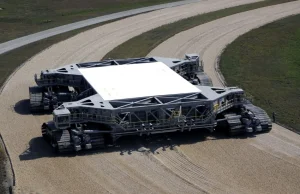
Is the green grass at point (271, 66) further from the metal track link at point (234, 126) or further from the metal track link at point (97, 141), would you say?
the metal track link at point (97, 141)

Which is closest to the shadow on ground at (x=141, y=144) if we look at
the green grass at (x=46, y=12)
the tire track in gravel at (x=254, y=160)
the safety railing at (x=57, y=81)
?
the tire track in gravel at (x=254, y=160)

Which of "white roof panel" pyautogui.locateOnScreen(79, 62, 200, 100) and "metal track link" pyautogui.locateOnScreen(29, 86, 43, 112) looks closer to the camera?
"white roof panel" pyautogui.locateOnScreen(79, 62, 200, 100)

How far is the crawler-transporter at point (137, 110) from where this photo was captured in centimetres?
6222

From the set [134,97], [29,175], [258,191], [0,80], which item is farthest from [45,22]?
[258,191]

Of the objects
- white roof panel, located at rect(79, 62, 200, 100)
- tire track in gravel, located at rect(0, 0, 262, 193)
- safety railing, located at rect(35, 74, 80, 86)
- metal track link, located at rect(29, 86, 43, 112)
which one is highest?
white roof panel, located at rect(79, 62, 200, 100)

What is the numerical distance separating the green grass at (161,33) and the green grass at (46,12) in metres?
15.8

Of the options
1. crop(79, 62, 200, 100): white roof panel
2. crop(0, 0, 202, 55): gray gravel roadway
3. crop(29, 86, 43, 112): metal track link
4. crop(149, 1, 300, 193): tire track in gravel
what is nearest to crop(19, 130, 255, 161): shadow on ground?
crop(149, 1, 300, 193): tire track in gravel

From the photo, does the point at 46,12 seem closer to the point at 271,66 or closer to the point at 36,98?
the point at 271,66

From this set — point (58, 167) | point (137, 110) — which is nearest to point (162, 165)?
point (137, 110)

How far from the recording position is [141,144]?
63.5m

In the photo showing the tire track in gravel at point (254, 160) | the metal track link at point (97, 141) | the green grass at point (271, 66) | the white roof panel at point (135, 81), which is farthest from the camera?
the green grass at point (271, 66)

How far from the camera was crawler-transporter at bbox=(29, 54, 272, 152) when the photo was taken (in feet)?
204

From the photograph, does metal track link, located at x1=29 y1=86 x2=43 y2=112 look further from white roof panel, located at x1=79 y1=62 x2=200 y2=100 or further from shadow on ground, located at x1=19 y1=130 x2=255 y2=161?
shadow on ground, located at x1=19 y1=130 x2=255 y2=161

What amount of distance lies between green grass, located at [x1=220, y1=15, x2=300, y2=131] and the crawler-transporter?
578 centimetres
